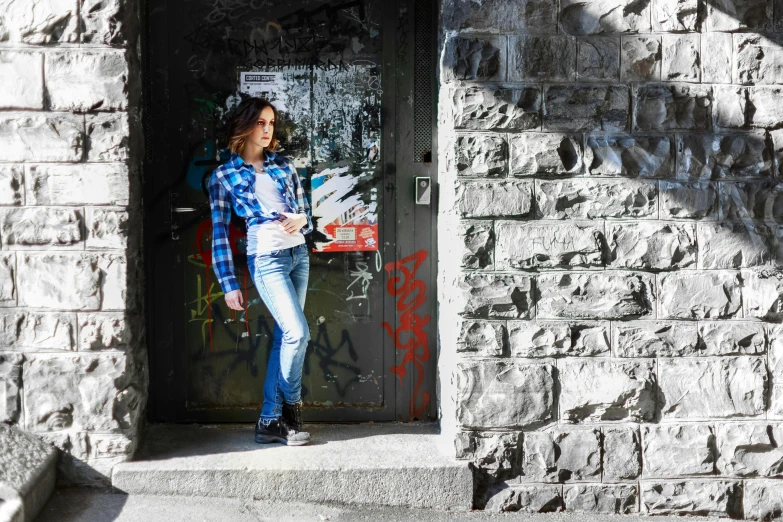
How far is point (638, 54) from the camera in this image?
133 inches

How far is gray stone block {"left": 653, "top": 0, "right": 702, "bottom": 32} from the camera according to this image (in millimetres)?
3373

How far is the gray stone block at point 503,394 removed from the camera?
3.44 meters

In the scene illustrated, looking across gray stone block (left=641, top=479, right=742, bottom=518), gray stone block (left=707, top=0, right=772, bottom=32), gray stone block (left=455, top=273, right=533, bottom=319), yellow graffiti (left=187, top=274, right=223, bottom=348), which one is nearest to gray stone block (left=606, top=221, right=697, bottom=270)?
gray stone block (left=455, top=273, right=533, bottom=319)

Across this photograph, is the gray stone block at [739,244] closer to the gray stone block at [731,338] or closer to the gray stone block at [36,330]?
the gray stone block at [731,338]

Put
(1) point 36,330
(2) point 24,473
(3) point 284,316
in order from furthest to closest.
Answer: (3) point 284,316 → (1) point 36,330 → (2) point 24,473

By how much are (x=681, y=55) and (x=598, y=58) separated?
375 millimetres

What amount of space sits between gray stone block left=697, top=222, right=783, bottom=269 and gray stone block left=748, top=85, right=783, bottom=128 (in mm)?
463

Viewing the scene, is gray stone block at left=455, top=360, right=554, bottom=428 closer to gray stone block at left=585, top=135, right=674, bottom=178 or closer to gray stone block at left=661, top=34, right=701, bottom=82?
gray stone block at left=585, top=135, right=674, bottom=178

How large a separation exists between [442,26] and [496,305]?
4.22 ft

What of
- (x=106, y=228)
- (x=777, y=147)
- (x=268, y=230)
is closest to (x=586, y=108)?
(x=777, y=147)

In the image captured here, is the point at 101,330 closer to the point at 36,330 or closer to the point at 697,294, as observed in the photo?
the point at 36,330

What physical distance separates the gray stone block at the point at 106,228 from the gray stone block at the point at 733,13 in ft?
8.99

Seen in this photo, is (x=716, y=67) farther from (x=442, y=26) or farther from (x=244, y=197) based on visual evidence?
(x=244, y=197)

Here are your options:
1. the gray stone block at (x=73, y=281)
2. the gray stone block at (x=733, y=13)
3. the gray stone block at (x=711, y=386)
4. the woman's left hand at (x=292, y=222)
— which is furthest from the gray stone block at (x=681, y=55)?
the gray stone block at (x=73, y=281)
